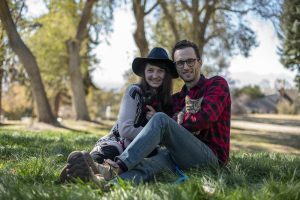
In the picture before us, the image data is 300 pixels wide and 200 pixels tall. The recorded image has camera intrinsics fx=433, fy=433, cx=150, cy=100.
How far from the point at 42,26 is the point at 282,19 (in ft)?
51.8

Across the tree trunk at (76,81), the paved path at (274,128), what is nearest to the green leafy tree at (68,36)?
the tree trunk at (76,81)

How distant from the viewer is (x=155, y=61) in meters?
5.08

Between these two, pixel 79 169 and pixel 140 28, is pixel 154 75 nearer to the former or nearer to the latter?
pixel 79 169

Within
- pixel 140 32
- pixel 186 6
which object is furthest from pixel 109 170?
pixel 186 6

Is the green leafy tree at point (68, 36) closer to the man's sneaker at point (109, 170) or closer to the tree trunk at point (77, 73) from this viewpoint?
the tree trunk at point (77, 73)

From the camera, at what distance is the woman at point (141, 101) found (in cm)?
481

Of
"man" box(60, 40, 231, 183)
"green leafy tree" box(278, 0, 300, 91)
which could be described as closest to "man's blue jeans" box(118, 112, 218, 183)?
"man" box(60, 40, 231, 183)

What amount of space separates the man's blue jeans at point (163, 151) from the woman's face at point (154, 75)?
0.85 m

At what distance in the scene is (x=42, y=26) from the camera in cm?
2888

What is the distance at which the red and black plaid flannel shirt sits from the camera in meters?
4.35

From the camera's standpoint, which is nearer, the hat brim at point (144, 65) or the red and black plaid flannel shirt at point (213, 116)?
the red and black plaid flannel shirt at point (213, 116)

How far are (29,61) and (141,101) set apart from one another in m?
13.2

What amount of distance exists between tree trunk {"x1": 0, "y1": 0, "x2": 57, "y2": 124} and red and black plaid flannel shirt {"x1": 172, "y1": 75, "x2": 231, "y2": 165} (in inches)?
466

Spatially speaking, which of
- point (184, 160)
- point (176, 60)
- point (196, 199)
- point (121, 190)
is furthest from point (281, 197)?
point (176, 60)
